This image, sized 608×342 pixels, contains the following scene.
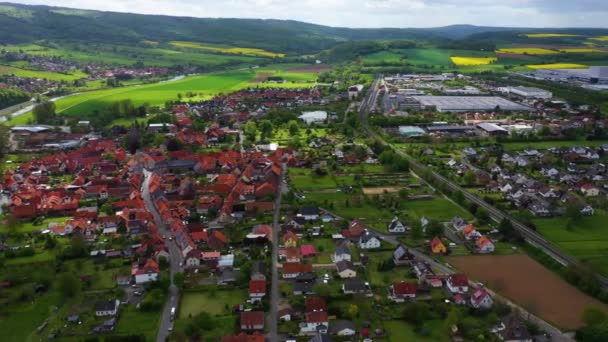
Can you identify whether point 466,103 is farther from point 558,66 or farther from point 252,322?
point 252,322

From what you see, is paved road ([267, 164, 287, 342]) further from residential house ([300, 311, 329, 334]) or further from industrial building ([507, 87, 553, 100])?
industrial building ([507, 87, 553, 100])

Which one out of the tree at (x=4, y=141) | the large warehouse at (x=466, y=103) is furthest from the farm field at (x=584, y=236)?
the tree at (x=4, y=141)

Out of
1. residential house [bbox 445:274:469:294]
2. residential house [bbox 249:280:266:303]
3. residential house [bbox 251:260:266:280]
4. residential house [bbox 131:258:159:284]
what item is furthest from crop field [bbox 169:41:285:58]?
residential house [bbox 445:274:469:294]

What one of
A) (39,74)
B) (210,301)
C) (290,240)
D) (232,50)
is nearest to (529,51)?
(232,50)

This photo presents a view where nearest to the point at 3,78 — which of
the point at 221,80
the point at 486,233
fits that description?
the point at 221,80

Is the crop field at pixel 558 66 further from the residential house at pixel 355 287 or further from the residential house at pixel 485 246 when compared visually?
the residential house at pixel 355 287
